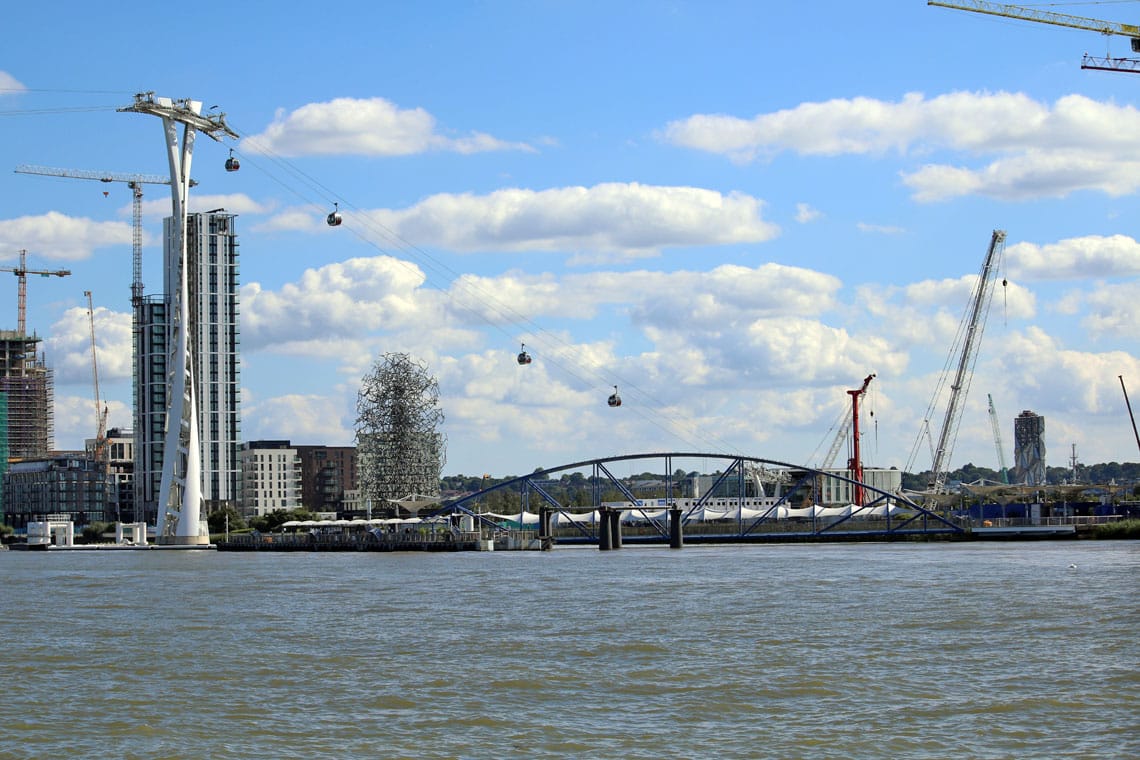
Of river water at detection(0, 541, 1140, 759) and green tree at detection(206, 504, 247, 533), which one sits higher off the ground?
green tree at detection(206, 504, 247, 533)

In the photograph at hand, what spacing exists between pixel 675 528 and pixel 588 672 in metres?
95.3

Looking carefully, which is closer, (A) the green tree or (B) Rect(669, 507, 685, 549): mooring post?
(B) Rect(669, 507, 685, 549): mooring post

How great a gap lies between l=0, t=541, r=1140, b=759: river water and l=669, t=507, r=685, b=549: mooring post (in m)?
64.6

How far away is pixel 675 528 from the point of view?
126 metres

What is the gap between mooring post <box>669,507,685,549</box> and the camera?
4879 inches

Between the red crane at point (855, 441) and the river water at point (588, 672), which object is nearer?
the river water at point (588, 672)

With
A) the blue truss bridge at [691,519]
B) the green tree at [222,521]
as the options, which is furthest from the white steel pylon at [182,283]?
the green tree at [222,521]

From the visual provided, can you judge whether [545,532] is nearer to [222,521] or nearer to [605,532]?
[605,532]

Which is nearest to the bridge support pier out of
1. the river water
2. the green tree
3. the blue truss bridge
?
the blue truss bridge

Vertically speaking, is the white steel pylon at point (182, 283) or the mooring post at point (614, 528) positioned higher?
the white steel pylon at point (182, 283)

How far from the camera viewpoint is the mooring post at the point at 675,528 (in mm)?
123938

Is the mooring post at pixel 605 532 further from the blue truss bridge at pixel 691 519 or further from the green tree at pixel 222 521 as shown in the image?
the green tree at pixel 222 521

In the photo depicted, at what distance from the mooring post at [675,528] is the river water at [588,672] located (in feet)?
212

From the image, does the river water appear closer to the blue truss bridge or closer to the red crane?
the blue truss bridge
